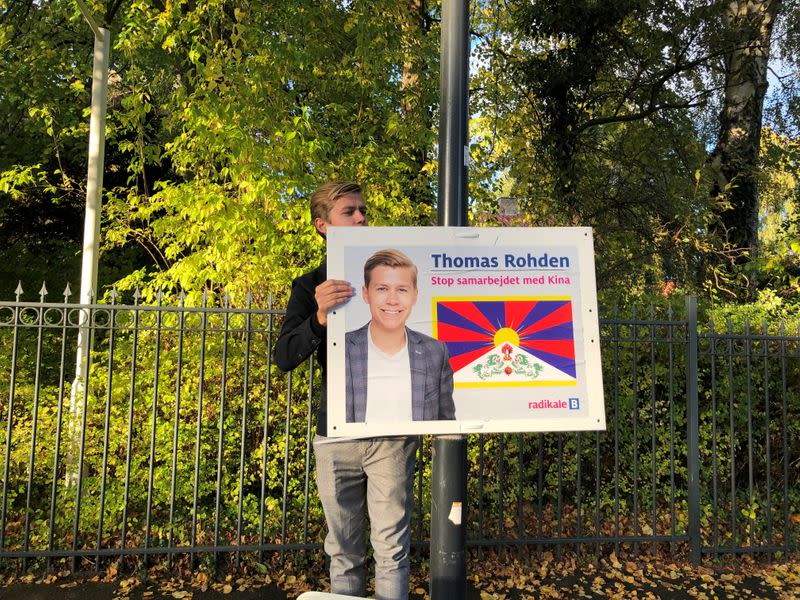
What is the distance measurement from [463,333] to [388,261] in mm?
394

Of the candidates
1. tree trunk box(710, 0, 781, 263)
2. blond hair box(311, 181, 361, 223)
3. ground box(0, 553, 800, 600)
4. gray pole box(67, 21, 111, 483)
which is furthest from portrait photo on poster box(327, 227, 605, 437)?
tree trunk box(710, 0, 781, 263)

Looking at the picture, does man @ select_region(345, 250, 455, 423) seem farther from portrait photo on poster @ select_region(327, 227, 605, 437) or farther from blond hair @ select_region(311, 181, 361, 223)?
blond hair @ select_region(311, 181, 361, 223)

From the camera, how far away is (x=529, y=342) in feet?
7.66

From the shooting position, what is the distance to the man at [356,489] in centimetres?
226

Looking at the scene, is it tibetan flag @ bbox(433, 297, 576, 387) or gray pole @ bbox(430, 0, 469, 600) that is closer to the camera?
tibetan flag @ bbox(433, 297, 576, 387)

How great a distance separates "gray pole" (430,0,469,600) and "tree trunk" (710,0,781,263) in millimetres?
8894

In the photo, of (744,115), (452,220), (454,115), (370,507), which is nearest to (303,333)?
(370,507)

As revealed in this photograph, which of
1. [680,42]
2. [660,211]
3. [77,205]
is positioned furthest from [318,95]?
[77,205]

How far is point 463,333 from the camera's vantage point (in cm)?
232

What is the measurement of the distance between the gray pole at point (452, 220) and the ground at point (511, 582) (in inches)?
64.3

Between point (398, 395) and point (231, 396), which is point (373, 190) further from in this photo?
point (398, 395)

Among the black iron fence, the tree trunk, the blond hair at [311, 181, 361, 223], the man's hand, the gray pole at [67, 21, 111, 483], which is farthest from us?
the tree trunk

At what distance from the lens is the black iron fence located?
4.21 m

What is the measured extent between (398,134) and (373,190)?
995 mm
